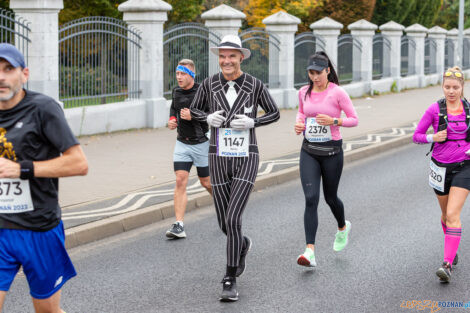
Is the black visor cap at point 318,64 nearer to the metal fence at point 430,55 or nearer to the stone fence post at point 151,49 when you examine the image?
the stone fence post at point 151,49

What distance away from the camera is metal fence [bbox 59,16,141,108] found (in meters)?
15.4

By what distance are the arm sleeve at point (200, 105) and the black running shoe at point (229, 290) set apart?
1.30m

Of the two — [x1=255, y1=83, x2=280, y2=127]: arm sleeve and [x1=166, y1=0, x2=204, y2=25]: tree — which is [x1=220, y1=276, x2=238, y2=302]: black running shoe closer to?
[x1=255, y1=83, x2=280, y2=127]: arm sleeve

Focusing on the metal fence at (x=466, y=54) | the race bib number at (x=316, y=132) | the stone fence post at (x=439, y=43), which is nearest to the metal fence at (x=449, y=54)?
the stone fence post at (x=439, y=43)

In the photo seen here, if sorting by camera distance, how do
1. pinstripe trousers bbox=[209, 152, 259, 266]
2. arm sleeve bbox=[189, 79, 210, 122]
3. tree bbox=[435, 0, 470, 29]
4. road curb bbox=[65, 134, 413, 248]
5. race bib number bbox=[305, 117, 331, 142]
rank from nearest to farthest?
pinstripe trousers bbox=[209, 152, 259, 266] → arm sleeve bbox=[189, 79, 210, 122] → race bib number bbox=[305, 117, 331, 142] → road curb bbox=[65, 134, 413, 248] → tree bbox=[435, 0, 470, 29]

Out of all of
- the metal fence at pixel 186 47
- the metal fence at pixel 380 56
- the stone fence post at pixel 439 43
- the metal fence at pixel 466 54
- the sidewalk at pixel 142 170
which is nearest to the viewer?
the sidewalk at pixel 142 170

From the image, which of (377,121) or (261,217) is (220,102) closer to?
(261,217)

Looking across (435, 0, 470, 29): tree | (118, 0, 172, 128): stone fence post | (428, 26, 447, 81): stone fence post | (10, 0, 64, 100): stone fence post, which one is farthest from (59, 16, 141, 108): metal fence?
(435, 0, 470, 29): tree

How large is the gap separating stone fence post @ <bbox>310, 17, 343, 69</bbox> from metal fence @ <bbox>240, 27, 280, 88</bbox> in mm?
3316

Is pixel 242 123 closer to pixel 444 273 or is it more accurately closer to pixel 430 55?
pixel 444 273

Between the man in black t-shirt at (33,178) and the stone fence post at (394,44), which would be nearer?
the man in black t-shirt at (33,178)

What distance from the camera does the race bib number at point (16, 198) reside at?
13.7 feet

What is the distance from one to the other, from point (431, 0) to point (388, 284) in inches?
1442

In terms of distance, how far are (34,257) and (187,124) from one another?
14.2 ft
